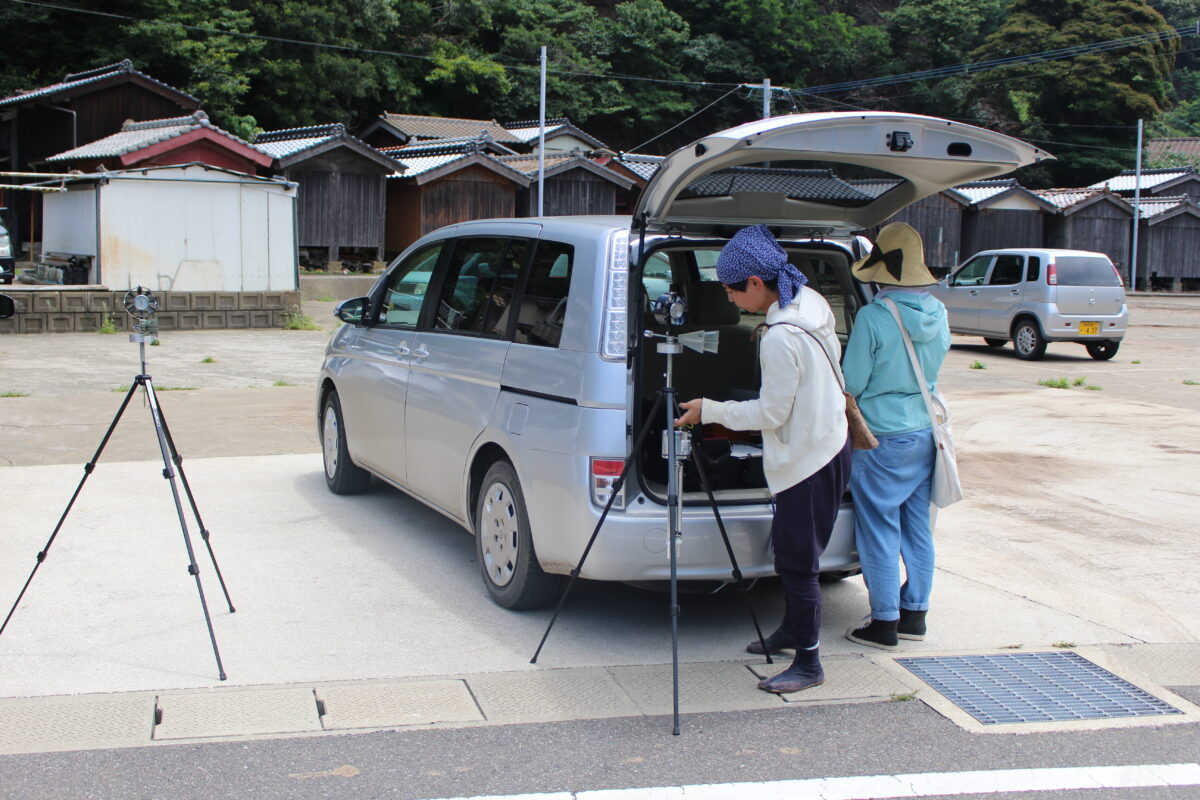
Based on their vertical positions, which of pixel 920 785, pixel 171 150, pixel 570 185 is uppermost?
pixel 570 185

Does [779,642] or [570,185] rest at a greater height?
[570,185]

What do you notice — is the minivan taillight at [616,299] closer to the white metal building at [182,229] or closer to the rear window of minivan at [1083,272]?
the rear window of minivan at [1083,272]

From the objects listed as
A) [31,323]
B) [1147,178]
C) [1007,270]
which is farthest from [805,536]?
[1147,178]

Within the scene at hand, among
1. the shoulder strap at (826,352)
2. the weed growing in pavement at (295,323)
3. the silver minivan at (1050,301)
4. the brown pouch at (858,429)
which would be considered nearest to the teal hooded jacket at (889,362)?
the brown pouch at (858,429)

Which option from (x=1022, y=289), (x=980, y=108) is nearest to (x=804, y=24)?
(x=980, y=108)

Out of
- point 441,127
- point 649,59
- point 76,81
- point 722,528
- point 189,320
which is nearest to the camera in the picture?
point 722,528

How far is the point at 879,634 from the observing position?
4.89 meters

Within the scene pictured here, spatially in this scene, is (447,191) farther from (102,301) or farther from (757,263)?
(757,263)

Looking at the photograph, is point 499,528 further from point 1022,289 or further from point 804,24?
point 804,24

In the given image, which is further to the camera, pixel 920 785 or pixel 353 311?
pixel 353 311

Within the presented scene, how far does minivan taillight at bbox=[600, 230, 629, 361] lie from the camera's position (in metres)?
4.61

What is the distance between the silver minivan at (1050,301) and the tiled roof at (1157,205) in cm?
2569

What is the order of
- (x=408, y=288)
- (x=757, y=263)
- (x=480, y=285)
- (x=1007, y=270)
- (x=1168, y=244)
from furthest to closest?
(x=1168, y=244)
(x=1007, y=270)
(x=408, y=288)
(x=480, y=285)
(x=757, y=263)

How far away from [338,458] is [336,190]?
24343mm
